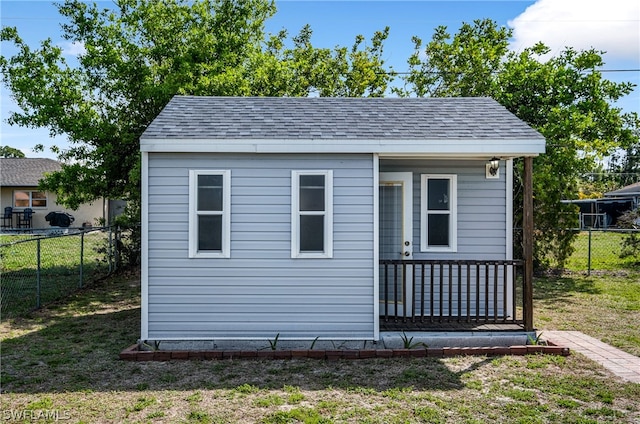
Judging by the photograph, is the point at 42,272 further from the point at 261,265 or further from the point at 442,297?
the point at 442,297

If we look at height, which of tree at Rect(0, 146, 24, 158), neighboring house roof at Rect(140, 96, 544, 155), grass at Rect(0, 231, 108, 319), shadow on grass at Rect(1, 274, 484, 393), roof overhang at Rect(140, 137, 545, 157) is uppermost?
tree at Rect(0, 146, 24, 158)

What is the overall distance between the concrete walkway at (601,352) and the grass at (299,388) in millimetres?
230

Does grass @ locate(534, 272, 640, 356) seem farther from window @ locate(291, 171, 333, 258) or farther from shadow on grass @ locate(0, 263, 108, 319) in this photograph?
shadow on grass @ locate(0, 263, 108, 319)

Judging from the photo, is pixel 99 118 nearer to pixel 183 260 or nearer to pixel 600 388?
pixel 183 260

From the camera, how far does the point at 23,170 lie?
2889 cm

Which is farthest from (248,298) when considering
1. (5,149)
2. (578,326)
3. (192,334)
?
(5,149)

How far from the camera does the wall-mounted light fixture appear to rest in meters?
7.66

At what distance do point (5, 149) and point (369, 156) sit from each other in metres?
70.4

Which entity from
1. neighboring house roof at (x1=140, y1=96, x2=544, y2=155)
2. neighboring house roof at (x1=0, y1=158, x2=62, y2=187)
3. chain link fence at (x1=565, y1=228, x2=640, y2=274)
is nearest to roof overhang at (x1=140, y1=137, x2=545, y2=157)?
neighboring house roof at (x1=140, y1=96, x2=544, y2=155)

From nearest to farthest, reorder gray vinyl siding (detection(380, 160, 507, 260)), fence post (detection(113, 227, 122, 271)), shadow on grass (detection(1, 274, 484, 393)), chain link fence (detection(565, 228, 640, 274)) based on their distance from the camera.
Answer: shadow on grass (detection(1, 274, 484, 393)) < gray vinyl siding (detection(380, 160, 507, 260)) < fence post (detection(113, 227, 122, 271)) < chain link fence (detection(565, 228, 640, 274))

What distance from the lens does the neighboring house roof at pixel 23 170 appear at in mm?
26734

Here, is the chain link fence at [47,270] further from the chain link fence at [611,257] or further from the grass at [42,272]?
the chain link fence at [611,257]

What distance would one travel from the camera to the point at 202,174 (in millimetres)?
6820

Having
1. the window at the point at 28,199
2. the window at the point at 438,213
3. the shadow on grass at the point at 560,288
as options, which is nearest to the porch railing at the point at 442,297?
the window at the point at 438,213
